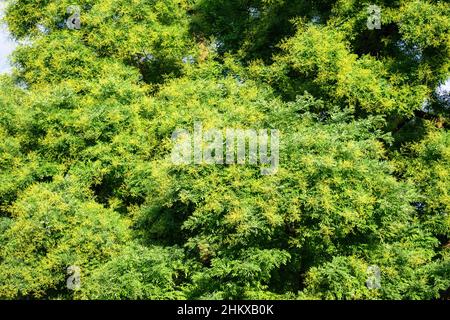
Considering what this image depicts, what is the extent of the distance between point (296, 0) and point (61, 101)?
8.11m

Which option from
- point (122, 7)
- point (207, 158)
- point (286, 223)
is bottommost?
point (286, 223)

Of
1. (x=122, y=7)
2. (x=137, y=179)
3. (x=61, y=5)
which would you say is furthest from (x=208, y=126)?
(x=61, y=5)

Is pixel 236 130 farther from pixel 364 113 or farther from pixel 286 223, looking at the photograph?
pixel 364 113

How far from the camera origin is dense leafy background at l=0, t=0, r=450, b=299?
1150 centimetres

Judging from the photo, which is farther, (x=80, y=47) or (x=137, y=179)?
(x=80, y=47)

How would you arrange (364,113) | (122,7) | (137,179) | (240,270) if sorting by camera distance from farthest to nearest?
1. (122,7)
2. (364,113)
3. (137,179)
4. (240,270)

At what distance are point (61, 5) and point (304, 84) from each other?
824 centimetres

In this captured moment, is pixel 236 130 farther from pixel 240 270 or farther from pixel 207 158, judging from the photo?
A: pixel 240 270

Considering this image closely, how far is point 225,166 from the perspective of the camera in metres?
11.8

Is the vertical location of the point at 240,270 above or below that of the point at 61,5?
below

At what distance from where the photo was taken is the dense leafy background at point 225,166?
11.5m

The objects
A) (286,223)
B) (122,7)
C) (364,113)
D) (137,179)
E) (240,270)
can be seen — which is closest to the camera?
(240,270)

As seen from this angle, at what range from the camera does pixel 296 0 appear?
60.2 ft

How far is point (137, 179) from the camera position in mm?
15047
